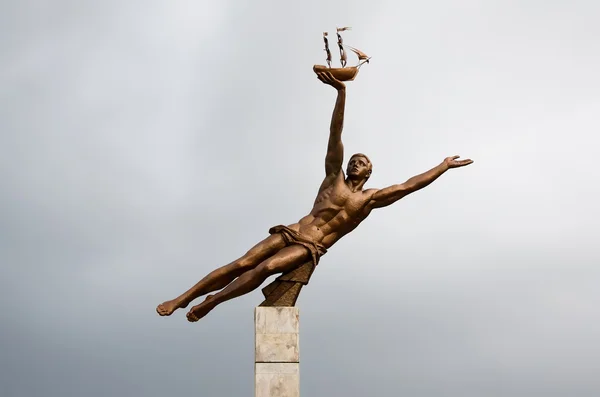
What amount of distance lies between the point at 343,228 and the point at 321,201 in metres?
0.56

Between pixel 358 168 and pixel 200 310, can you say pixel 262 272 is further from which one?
pixel 358 168

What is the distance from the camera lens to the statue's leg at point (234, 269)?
14.2m

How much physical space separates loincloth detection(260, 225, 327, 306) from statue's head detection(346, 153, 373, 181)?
1308mm

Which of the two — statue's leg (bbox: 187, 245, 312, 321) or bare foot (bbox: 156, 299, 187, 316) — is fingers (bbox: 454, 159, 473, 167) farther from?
bare foot (bbox: 156, 299, 187, 316)

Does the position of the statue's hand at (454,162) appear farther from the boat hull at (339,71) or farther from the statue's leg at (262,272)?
the statue's leg at (262,272)

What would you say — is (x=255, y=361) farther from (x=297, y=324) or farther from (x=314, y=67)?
(x=314, y=67)

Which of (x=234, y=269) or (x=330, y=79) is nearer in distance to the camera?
(x=330, y=79)

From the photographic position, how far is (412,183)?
47.5 ft

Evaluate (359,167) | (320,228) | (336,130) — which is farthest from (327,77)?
(320,228)

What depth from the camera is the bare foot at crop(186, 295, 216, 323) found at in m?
14.2

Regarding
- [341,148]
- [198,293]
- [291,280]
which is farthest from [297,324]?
[341,148]

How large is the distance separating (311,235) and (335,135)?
→ 164cm

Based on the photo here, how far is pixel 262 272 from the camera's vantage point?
45.5 ft

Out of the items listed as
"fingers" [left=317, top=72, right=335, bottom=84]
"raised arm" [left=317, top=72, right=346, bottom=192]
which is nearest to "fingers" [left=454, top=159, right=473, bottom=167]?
"raised arm" [left=317, top=72, right=346, bottom=192]
